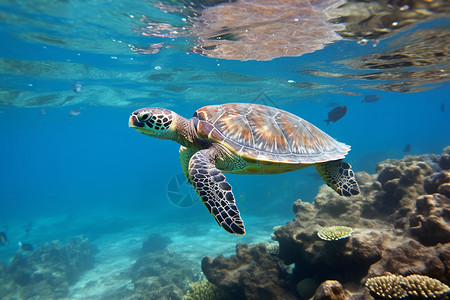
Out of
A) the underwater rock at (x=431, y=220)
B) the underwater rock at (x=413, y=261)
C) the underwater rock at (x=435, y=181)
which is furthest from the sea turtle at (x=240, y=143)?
the underwater rock at (x=435, y=181)

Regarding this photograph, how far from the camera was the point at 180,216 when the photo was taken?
21.1 metres

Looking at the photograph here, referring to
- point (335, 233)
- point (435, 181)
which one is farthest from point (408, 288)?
point (435, 181)

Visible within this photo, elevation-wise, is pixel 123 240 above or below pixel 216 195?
below

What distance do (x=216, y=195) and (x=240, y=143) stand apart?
3.64 feet

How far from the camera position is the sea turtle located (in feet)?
10.6

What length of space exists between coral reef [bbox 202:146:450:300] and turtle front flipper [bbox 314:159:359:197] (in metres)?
0.79

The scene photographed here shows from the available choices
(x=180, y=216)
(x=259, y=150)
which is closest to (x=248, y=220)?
(x=180, y=216)

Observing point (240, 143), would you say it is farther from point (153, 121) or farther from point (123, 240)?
point (123, 240)

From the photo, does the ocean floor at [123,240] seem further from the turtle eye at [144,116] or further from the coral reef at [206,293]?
the turtle eye at [144,116]

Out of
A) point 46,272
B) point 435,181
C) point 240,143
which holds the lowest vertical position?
point 46,272

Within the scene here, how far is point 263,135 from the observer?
378 cm

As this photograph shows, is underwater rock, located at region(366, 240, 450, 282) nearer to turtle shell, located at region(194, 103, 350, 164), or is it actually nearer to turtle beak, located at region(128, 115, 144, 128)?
turtle shell, located at region(194, 103, 350, 164)

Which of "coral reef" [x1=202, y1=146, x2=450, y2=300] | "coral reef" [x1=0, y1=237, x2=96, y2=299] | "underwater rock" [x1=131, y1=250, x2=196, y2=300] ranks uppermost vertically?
"coral reef" [x1=202, y1=146, x2=450, y2=300]

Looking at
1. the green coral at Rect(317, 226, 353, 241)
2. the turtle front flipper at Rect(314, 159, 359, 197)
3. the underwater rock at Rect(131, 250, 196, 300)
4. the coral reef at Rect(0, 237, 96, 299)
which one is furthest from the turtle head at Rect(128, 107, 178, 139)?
the coral reef at Rect(0, 237, 96, 299)
